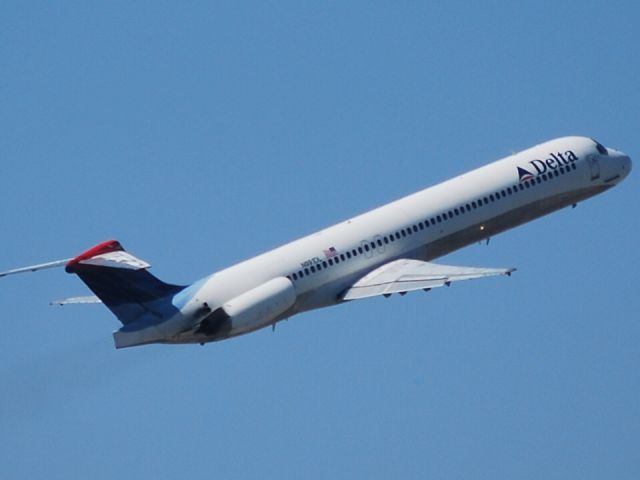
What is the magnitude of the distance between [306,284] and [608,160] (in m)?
20.0

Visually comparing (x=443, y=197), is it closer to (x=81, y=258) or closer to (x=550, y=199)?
(x=550, y=199)

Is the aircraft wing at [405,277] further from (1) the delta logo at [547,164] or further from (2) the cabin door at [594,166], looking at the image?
(2) the cabin door at [594,166]

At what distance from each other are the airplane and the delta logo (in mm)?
48

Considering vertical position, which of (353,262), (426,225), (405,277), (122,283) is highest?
(426,225)

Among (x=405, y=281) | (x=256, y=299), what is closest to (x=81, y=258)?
(x=256, y=299)

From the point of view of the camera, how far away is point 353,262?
8238 cm

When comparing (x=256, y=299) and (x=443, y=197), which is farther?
(x=443, y=197)

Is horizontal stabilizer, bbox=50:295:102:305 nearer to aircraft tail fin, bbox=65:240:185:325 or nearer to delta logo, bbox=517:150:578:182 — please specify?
aircraft tail fin, bbox=65:240:185:325

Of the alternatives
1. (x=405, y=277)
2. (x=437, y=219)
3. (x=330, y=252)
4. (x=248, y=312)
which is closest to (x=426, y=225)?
(x=437, y=219)

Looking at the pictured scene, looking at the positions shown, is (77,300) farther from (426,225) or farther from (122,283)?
(426,225)

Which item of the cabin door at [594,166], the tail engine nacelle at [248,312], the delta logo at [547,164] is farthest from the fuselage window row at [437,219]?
the tail engine nacelle at [248,312]

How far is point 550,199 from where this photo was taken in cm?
8956

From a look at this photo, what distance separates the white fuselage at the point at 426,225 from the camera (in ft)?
262

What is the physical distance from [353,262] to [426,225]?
14.4ft
